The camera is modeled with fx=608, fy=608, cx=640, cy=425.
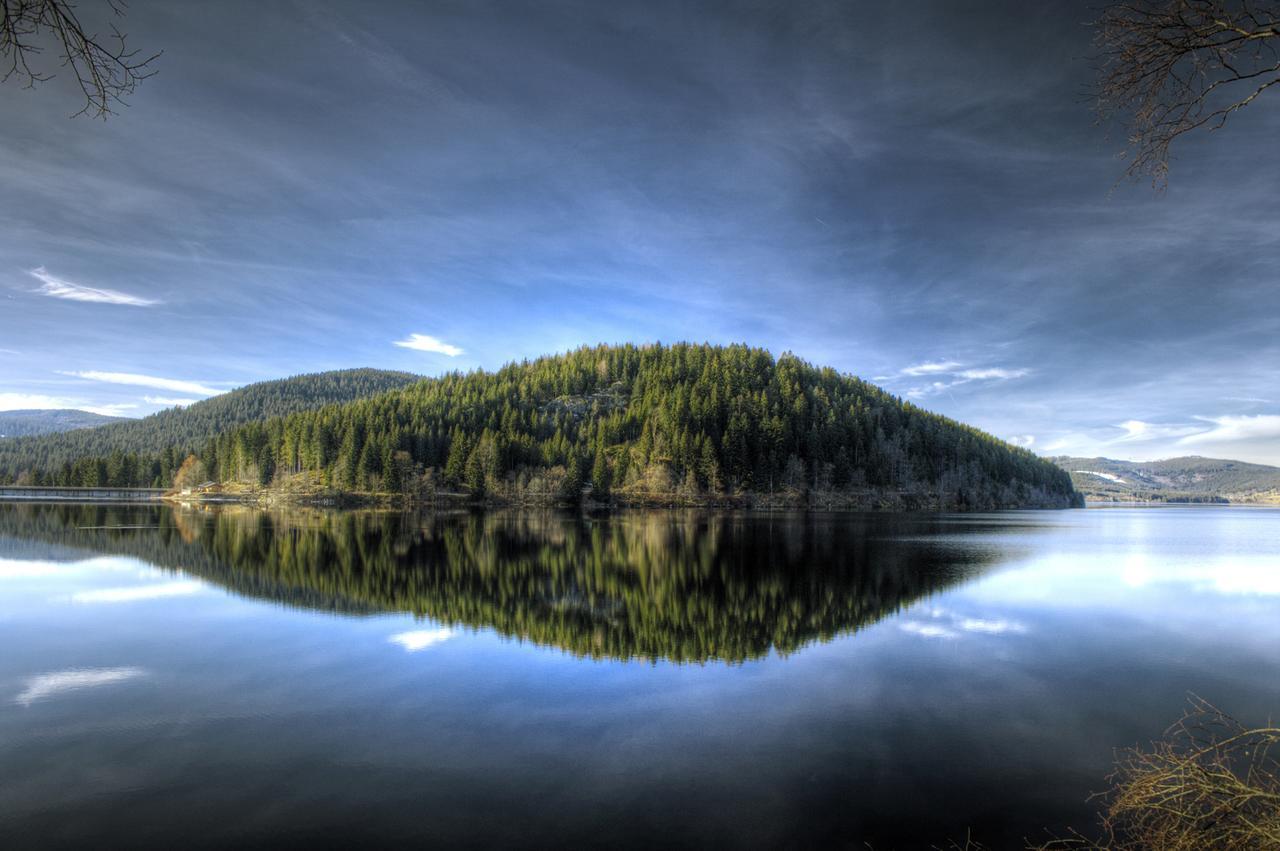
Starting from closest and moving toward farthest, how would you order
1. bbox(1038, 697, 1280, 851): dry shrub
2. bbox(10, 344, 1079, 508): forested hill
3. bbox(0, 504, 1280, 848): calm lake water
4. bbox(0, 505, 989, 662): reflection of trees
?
bbox(1038, 697, 1280, 851): dry shrub < bbox(0, 504, 1280, 848): calm lake water < bbox(0, 505, 989, 662): reflection of trees < bbox(10, 344, 1079, 508): forested hill

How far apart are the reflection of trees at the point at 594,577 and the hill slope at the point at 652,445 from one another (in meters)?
66.8

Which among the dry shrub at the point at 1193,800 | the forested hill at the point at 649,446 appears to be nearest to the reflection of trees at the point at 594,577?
the dry shrub at the point at 1193,800

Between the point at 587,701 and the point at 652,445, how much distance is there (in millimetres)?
114977

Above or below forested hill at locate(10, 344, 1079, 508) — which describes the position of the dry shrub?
below

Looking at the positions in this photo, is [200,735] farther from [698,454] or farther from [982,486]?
[982,486]

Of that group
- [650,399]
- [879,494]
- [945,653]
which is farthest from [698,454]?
[945,653]

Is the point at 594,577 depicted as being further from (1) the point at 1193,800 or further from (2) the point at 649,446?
(2) the point at 649,446

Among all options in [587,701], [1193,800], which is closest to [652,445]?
[587,701]

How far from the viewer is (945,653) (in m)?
16.6

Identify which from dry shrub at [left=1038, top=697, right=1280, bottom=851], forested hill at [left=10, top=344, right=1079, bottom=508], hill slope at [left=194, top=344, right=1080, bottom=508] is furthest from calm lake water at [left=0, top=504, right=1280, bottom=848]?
hill slope at [left=194, top=344, right=1080, bottom=508]

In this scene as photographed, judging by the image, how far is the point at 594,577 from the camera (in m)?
29.4

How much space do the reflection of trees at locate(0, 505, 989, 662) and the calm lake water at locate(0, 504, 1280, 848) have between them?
0.83 feet

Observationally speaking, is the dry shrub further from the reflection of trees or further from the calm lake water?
the reflection of trees

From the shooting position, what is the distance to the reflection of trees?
62.8 feet
